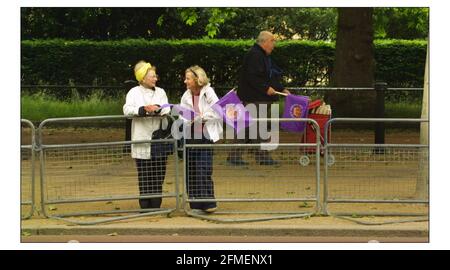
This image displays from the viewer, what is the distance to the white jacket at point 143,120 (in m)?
10.3

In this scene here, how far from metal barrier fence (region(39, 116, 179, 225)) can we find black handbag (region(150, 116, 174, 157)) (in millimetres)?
65

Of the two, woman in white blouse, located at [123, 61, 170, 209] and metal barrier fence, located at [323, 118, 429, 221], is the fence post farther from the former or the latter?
woman in white blouse, located at [123, 61, 170, 209]

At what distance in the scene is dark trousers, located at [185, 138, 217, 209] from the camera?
10297 mm

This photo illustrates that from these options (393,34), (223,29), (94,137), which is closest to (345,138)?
(94,137)

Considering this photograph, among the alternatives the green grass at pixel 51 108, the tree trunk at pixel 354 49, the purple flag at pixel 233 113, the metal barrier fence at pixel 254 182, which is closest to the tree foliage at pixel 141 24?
the green grass at pixel 51 108

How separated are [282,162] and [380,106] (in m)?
4.79

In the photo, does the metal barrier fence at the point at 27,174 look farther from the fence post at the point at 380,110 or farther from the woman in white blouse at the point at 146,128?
the fence post at the point at 380,110

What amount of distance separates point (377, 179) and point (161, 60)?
47.0 ft

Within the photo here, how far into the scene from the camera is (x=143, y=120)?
10328mm

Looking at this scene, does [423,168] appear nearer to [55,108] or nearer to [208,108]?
[208,108]

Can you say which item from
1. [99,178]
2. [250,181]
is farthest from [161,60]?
[99,178]

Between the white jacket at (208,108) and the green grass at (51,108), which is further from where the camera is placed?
the green grass at (51,108)

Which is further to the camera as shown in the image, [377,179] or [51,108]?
[51,108]

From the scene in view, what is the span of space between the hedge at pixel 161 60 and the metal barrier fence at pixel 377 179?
43.6 ft
